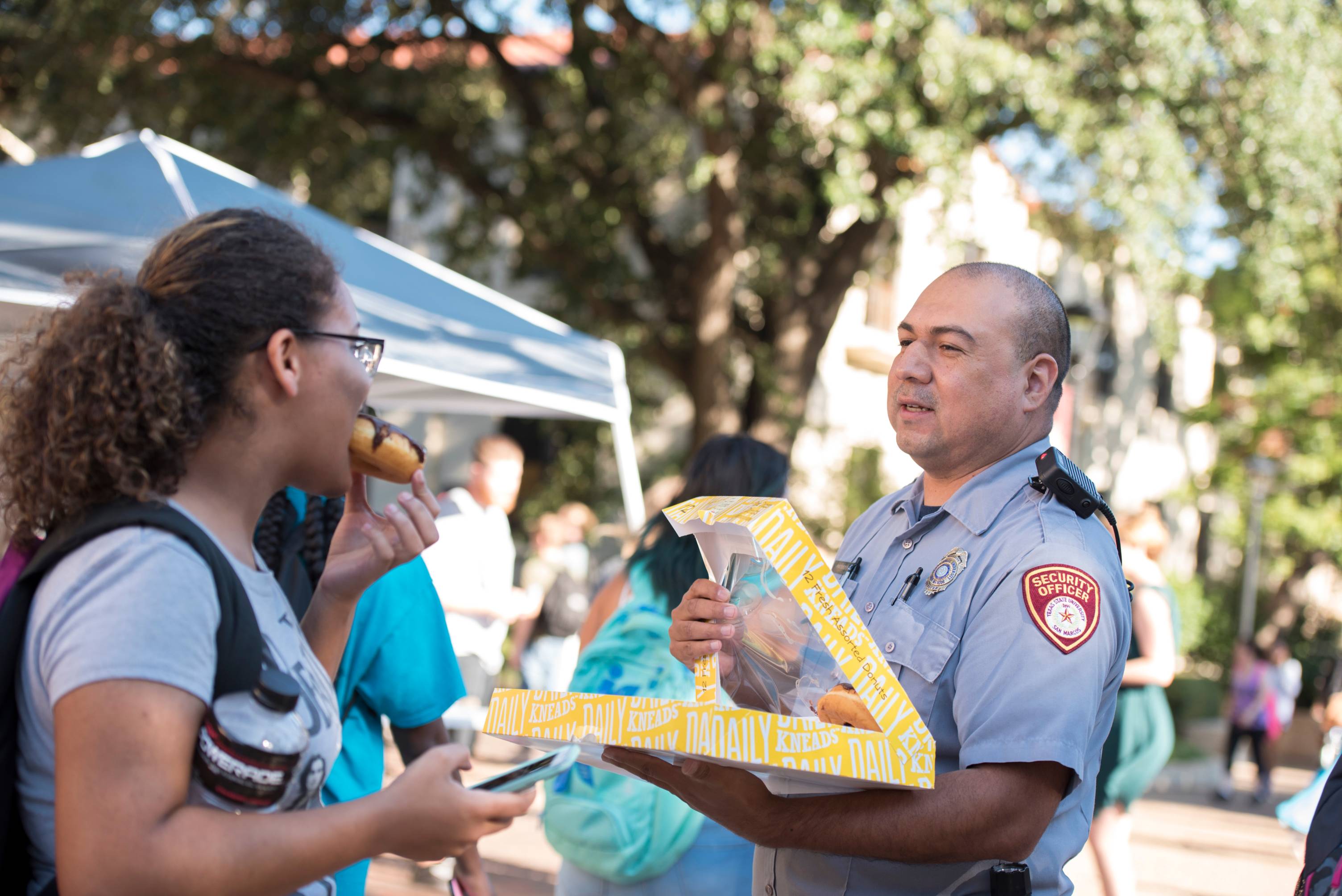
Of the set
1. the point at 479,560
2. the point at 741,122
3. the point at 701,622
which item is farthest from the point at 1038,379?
the point at 741,122

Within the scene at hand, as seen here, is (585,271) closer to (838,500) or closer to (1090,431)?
(838,500)

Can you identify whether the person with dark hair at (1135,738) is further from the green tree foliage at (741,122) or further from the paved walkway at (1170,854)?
the green tree foliage at (741,122)

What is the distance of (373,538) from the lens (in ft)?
6.34

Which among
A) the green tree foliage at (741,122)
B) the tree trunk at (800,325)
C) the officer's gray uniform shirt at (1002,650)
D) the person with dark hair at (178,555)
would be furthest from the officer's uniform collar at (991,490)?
the tree trunk at (800,325)

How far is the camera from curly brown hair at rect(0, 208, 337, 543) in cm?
143

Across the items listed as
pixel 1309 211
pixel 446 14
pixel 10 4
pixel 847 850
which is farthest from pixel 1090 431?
pixel 847 850

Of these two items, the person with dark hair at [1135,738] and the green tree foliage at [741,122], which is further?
the green tree foliage at [741,122]

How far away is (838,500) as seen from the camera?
16.2 m

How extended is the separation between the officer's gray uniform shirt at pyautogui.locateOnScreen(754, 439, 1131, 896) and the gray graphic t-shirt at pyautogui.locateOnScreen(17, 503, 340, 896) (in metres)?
1.05

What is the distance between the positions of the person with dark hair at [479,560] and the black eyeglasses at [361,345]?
4.17 metres

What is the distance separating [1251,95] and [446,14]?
7.48 m

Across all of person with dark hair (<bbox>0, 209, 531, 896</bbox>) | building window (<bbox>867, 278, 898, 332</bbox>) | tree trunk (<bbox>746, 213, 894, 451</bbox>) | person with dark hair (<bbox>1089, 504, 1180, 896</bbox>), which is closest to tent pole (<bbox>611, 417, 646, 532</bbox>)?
person with dark hair (<bbox>1089, 504, 1180, 896</bbox>)

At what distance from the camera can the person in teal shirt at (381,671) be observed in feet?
7.80

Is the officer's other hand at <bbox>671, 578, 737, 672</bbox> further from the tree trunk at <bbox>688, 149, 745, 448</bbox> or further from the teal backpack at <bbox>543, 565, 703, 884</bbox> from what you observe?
the tree trunk at <bbox>688, 149, 745, 448</bbox>
